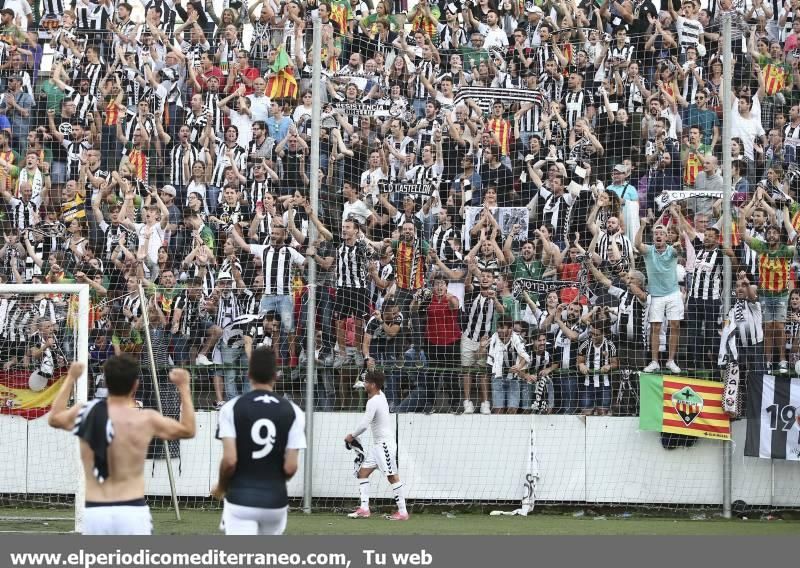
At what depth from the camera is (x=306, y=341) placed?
16.3 metres

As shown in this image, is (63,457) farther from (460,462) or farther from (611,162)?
(611,162)

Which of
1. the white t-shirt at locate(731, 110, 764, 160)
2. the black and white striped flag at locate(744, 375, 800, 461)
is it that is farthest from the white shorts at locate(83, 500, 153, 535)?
the white t-shirt at locate(731, 110, 764, 160)

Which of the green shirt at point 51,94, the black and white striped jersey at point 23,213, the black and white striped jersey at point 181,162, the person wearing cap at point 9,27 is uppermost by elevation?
the person wearing cap at point 9,27

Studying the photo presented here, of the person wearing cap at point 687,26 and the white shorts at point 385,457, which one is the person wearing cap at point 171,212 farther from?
the person wearing cap at point 687,26

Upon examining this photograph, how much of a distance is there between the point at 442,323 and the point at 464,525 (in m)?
3.06

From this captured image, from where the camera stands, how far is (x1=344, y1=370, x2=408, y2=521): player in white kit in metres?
14.8

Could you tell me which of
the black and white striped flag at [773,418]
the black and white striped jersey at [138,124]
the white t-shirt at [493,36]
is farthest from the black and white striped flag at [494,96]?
the black and white striped flag at [773,418]

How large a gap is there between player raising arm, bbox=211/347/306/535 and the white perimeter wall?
8431 mm

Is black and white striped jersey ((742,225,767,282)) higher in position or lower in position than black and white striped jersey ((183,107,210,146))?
lower

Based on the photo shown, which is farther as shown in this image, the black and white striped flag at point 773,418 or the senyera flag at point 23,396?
the senyera flag at point 23,396

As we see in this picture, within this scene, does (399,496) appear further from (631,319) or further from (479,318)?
(631,319)

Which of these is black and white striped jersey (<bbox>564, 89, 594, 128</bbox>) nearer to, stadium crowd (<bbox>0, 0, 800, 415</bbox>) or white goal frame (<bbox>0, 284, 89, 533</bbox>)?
stadium crowd (<bbox>0, 0, 800, 415</bbox>)

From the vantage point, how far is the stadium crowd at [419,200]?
16.2 metres

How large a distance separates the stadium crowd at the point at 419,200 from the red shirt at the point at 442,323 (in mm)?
32
